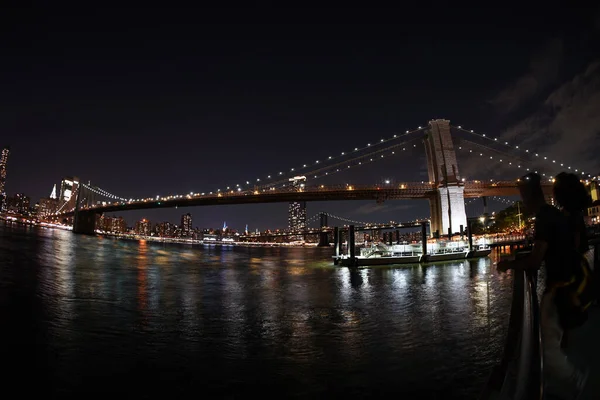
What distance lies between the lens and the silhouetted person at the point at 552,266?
6.52ft

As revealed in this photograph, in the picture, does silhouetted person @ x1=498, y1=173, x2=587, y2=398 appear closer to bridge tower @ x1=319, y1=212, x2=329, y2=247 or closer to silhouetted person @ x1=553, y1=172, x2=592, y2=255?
silhouetted person @ x1=553, y1=172, x2=592, y2=255

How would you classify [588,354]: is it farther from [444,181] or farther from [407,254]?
[444,181]

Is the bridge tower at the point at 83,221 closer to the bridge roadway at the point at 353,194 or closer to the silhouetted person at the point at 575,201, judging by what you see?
the bridge roadway at the point at 353,194

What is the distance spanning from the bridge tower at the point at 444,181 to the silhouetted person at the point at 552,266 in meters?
39.4

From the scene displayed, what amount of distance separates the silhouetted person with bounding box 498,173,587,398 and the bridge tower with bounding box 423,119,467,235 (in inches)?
1552

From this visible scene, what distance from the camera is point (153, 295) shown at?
9.45 m

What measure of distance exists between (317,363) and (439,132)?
143ft

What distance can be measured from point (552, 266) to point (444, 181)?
1614 inches

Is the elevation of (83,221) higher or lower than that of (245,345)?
higher

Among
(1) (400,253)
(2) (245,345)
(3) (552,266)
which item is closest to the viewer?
(3) (552,266)

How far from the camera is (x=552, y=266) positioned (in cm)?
209

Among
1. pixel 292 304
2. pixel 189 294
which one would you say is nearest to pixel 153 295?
pixel 189 294

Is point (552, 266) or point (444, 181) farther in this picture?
point (444, 181)

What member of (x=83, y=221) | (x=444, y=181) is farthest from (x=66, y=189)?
(x=444, y=181)
